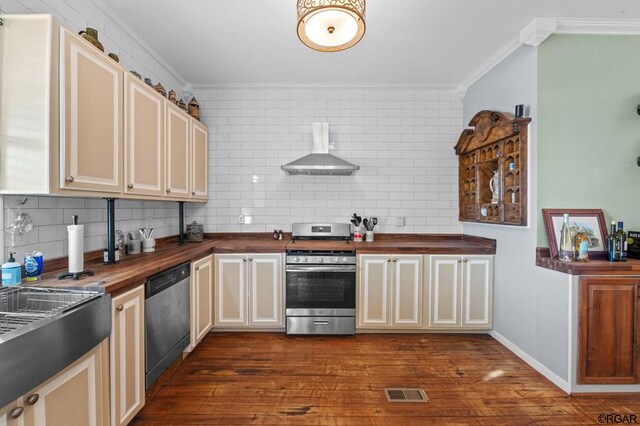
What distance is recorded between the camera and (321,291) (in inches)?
124

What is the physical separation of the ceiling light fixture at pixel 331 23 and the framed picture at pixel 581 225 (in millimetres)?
2063

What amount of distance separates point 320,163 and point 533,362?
8.67 ft

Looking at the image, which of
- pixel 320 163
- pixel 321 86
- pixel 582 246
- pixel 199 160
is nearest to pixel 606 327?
pixel 582 246

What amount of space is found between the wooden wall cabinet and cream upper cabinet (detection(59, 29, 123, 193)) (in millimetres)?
3050

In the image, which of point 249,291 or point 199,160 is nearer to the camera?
point 249,291

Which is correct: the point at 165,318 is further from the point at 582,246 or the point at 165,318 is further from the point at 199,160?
the point at 582,246

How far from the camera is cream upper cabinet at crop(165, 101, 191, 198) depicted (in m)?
2.66

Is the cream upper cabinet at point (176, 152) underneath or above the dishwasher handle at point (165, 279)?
above

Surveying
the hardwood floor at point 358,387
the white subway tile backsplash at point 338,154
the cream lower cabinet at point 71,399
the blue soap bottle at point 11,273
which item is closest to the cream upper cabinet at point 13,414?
the cream lower cabinet at point 71,399

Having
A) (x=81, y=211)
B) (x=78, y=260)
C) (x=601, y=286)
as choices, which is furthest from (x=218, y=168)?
(x=601, y=286)

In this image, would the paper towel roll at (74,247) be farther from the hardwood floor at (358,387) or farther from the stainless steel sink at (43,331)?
Result: the hardwood floor at (358,387)

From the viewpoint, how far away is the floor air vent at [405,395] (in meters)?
2.15

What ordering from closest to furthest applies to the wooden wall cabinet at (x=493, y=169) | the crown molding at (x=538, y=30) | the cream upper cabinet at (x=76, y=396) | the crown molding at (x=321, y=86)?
the cream upper cabinet at (x=76, y=396) → the crown molding at (x=538, y=30) → the wooden wall cabinet at (x=493, y=169) → the crown molding at (x=321, y=86)

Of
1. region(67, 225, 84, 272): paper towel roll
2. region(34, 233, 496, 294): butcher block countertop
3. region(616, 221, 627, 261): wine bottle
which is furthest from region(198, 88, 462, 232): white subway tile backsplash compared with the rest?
region(67, 225, 84, 272): paper towel roll
